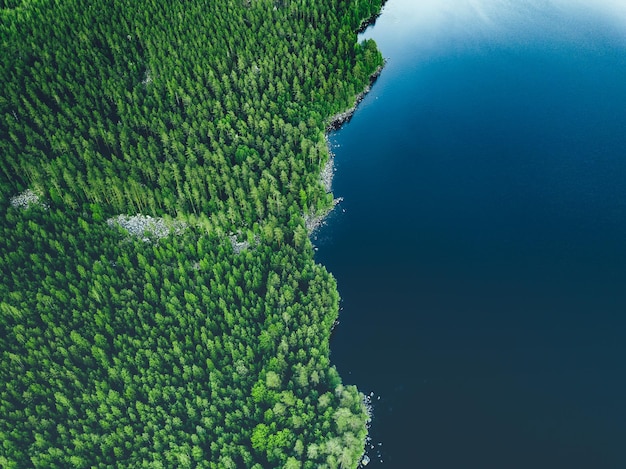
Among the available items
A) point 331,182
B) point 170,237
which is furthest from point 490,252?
point 170,237

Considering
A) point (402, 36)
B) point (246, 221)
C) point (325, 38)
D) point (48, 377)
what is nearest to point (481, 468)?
point (246, 221)

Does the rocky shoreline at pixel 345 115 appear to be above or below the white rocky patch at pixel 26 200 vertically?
above

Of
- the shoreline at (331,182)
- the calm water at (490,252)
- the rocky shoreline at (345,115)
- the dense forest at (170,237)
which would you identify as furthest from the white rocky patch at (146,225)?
the rocky shoreline at (345,115)

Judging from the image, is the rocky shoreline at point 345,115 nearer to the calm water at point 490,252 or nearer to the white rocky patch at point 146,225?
the calm water at point 490,252

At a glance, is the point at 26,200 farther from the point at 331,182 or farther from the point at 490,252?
the point at 490,252

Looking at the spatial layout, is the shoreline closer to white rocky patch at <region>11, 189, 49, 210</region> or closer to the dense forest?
the dense forest

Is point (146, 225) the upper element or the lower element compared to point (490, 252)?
upper
